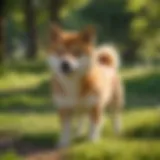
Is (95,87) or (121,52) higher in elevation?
(121,52)

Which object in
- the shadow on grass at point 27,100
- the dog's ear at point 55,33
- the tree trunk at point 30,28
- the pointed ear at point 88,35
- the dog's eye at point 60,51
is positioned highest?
the tree trunk at point 30,28

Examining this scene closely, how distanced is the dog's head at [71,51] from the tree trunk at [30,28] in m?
0.19

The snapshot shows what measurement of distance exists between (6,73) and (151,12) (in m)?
0.44

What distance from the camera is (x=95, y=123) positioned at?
1323 millimetres

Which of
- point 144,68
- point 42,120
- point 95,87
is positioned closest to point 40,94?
point 42,120

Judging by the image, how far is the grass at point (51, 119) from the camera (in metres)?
1.31

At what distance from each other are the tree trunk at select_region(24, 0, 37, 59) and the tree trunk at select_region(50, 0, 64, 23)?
0.05 m

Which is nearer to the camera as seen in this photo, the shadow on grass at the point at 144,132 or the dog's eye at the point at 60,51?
the dog's eye at the point at 60,51

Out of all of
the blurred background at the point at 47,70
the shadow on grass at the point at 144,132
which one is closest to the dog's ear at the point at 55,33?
the blurred background at the point at 47,70

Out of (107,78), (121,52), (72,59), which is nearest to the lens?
(72,59)

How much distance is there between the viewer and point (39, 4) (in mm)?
1474

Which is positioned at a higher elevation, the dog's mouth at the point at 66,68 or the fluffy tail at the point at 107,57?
the fluffy tail at the point at 107,57

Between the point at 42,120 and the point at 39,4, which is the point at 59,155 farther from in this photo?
the point at 39,4

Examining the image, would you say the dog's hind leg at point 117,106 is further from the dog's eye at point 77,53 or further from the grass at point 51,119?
the dog's eye at point 77,53
